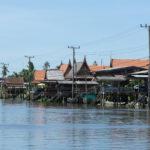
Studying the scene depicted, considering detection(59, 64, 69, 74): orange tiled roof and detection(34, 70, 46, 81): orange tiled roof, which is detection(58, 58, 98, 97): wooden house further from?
detection(34, 70, 46, 81): orange tiled roof

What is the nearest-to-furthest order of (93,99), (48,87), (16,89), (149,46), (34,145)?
(34,145), (149,46), (93,99), (48,87), (16,89)

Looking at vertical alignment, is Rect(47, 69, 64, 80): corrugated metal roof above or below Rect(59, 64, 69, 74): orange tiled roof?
below

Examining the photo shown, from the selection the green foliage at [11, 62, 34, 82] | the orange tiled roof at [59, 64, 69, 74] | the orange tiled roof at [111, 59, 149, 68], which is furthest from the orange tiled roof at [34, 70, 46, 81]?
the orange tiled roof at [111, 59, 149, 68]

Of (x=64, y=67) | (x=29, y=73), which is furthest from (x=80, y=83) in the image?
(x=29, y=73)

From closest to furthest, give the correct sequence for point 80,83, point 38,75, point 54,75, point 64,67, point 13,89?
point 80,83
point 54,75
point 64,67
point 13,89
point 38,75

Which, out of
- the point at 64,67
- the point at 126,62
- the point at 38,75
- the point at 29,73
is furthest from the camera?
the point at 29,73

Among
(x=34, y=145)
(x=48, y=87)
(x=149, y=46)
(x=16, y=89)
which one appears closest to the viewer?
(x=34, y=145)

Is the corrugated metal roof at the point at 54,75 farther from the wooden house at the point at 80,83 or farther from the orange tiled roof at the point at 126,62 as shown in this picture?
the orange tiled roof at the point at 126,62

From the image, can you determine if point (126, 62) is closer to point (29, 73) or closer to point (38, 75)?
point (38, 75)

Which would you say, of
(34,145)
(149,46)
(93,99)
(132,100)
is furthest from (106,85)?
(34,145)

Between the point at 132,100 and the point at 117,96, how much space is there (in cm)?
240

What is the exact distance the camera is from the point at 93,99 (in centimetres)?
8712

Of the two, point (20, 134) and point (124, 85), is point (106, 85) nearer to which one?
point (124, 85)

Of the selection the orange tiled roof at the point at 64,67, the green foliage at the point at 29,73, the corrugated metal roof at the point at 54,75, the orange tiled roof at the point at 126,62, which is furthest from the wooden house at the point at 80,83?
the green foliage at the point at 29,73
